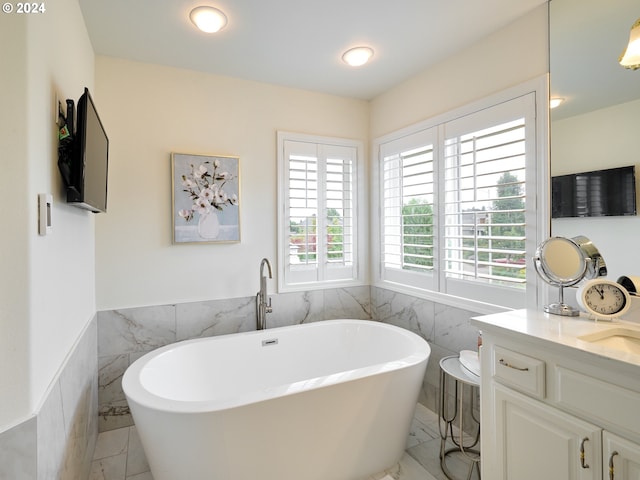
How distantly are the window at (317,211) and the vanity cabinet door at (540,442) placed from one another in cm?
185

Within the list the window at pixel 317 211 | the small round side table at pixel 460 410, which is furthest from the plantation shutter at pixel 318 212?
the small round side table at pixel 460 410

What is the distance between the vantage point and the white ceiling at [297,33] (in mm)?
1902

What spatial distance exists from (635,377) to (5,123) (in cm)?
208

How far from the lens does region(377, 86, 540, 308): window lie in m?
2.01

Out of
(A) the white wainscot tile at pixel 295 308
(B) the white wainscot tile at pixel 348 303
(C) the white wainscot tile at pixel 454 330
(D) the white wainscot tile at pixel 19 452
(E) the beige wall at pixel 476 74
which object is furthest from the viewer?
(B) the white wainscot tile at pixel 348 303

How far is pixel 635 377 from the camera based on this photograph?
3.43 feet

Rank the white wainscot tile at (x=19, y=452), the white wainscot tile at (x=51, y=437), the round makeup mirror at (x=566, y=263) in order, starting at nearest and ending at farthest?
the white wainscot tile at (x=19, y=452) → the white wainscot tile at (x=51, y=437) → the round makeup mirror at (x=566, y=263)

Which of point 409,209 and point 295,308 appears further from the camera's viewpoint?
point 295,308

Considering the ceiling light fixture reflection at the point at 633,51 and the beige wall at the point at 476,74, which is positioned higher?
the beige wall at the point at 476,74

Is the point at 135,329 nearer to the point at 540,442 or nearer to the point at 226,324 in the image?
the point at 226,324

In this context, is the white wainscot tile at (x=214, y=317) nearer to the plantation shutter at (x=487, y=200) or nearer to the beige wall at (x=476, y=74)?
the plantation shutter at (x=487, y=200)

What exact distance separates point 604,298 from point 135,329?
9.26 ft

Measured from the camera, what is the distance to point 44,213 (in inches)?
46.5

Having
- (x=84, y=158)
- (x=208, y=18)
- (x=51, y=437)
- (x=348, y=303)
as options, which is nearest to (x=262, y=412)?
(x=51, y=437)
